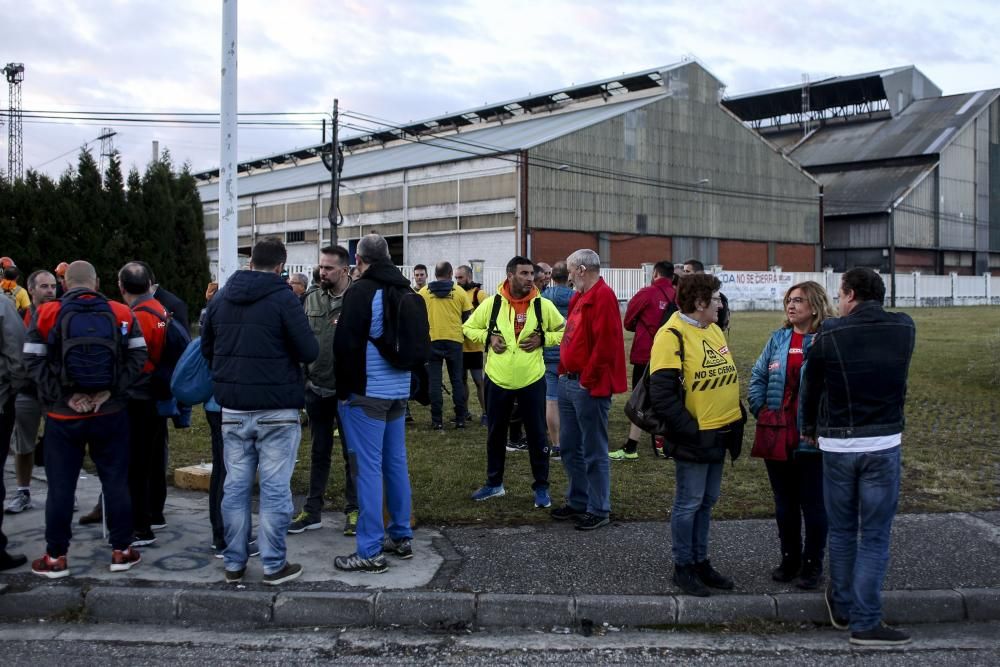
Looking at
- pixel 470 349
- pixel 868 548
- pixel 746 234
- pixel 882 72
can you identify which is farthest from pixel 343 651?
pixel 882 72

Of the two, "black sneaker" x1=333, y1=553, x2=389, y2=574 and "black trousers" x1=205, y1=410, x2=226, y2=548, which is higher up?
"black trousers" x1=205, y1=410, x2=226, y2=548

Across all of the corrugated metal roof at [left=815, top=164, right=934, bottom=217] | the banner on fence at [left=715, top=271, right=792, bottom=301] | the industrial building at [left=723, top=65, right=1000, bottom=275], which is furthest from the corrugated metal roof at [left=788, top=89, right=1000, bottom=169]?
the banner on fence at [left=715, top=271, right=792, bottom=301]

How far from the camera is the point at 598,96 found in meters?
53.0

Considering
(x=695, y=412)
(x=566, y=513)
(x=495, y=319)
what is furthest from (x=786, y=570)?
(x=495, y=319)

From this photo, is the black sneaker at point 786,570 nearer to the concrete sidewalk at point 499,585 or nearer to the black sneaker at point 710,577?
the concrete sidewalk at point 499,585

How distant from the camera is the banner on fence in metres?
45.2

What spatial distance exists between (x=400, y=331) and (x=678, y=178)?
1777 inches

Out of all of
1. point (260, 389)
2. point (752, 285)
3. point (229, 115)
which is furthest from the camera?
point (752, 285)

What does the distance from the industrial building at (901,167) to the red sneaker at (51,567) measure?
55.7 m

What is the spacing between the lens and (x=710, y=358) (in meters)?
5.57

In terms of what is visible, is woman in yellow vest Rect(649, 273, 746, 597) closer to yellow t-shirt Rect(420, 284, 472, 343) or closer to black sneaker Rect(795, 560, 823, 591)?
black sneaker Rect(795, 560, 823, 591)

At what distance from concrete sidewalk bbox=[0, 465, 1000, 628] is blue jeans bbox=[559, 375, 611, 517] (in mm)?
350

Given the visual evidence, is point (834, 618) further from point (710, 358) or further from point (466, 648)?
point (466, 648)

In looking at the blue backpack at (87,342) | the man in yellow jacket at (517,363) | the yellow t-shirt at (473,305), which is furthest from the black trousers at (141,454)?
the yellow t-shirt at (473,305)
